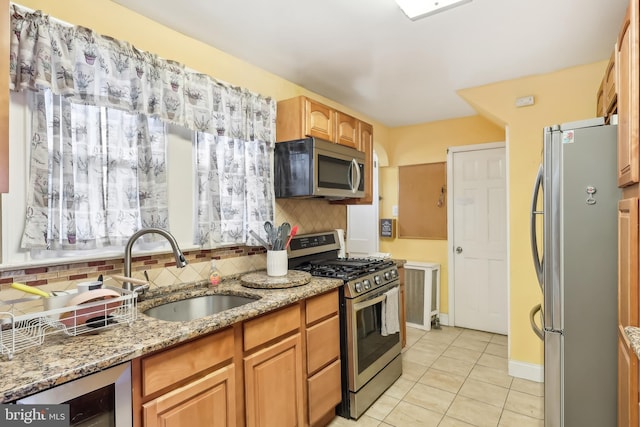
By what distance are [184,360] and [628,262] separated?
179 centimetres

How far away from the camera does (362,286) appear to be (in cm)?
231

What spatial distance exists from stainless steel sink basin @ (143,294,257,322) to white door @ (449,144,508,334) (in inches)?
112

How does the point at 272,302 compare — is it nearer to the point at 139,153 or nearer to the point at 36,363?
the point at 36,363

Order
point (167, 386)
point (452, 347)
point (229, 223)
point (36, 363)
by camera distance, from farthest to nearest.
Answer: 1. point (452, 347)
2. point (229, 223)
3. point (167, 386)
4. point (36, 363)

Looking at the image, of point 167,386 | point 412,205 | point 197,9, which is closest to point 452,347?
point 412,205

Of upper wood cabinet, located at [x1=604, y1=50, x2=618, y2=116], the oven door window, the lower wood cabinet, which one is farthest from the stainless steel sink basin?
upper wood cabinet, located at [x1=604, y1=50, x2=618, y2=116]

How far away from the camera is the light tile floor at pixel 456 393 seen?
2.19 metres

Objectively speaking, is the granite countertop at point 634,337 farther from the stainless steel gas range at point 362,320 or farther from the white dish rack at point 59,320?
the white dish rack at point 59,320

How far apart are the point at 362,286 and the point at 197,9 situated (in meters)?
1.91

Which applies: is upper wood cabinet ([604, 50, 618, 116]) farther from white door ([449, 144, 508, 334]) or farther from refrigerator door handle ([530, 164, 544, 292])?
white door ([449, 144, 508, 334])

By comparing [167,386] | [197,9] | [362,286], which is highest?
[197,9]

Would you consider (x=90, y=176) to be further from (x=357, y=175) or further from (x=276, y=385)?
(x=357, y=175)

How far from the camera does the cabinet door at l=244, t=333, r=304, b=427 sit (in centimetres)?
161

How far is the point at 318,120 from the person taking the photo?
2539 mm
